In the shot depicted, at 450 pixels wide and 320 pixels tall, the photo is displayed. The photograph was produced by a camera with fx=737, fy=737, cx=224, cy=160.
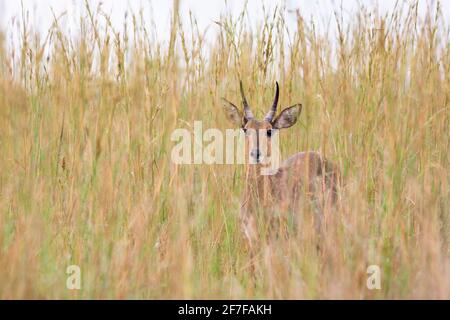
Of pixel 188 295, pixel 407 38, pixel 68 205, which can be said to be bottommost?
pixel 188 295

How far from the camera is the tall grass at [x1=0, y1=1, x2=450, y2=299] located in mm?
2949

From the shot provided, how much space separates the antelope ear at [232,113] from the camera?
171 inches

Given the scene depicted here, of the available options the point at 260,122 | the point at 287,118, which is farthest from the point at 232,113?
the point at 287,118

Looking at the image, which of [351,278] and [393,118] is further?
[393,118]

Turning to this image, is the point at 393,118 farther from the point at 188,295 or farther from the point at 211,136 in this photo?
the point at 188,295

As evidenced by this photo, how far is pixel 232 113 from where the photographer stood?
439cm

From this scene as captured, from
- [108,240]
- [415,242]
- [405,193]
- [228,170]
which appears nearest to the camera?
[108,240]

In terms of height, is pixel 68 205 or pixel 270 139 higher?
pixel 270 139

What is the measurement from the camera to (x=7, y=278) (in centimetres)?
278

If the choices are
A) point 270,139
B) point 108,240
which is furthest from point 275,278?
point 270,139

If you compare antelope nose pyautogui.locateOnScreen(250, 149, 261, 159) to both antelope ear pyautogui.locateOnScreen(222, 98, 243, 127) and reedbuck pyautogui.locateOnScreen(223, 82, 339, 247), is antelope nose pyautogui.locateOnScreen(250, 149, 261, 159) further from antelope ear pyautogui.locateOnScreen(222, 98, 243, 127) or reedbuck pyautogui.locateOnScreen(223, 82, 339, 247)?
antelope ear pyautogui.locateOnScreen(222, 98, 243, 127)

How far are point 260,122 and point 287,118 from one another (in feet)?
0.55

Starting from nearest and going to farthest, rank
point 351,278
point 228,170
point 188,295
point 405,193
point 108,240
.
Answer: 1. point 188,295
2. point 351,278
3. point 108,240
4. point 405,193
5. point 228,170

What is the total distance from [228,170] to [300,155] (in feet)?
1.81
